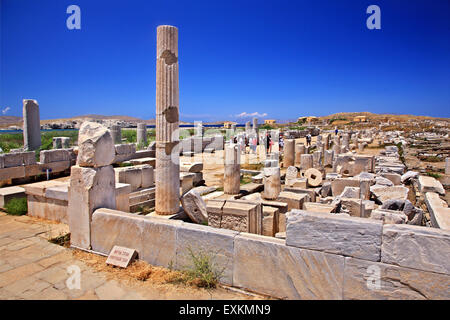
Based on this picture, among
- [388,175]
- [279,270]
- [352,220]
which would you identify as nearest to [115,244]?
[279,270]

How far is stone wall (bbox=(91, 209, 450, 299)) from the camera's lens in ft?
8.97

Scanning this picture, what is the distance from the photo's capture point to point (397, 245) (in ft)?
9.22

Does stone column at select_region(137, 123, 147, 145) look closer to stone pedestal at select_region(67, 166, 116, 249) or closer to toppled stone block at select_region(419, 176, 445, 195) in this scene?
stone pedestal at select_region(67, 166, 116, 249)

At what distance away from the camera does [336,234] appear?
305cm

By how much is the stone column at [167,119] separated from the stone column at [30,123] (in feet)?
35.6

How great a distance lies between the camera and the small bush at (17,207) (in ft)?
22.0

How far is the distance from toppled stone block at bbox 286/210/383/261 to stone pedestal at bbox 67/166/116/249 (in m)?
3.07

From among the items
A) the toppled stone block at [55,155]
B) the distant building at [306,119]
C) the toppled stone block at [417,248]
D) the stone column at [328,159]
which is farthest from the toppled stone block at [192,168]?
the distant building at [306,119]

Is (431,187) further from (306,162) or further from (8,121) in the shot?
(8,121)

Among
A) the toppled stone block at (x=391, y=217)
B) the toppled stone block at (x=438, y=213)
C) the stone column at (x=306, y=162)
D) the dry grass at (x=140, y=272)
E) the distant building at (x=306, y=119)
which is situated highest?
the distant building at (x=306, y=119)

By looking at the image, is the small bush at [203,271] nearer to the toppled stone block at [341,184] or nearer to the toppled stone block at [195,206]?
the toppled stone block at [195,206]
